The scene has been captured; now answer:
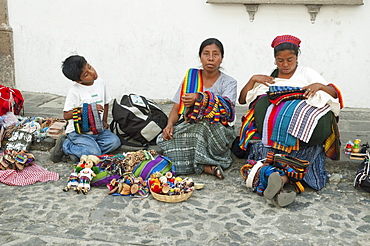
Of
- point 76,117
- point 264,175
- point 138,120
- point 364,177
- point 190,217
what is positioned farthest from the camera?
point 138,120

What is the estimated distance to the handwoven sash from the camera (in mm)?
4215

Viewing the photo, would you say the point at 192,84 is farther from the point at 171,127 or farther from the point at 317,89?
the point at 317,89

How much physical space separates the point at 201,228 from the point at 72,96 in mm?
1974

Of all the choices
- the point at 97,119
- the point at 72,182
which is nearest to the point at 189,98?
the point at 97,119

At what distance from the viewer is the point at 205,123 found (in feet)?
13.3

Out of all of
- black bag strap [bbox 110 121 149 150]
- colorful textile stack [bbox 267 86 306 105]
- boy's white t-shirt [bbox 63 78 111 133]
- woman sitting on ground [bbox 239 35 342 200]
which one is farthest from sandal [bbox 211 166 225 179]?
boy's white t-shirt [bbox 63 78 111 133]

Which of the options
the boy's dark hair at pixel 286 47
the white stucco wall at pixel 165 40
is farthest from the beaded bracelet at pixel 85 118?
the white stucco wall at pixel 165 40

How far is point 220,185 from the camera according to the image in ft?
12.9

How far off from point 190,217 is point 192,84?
1420mm

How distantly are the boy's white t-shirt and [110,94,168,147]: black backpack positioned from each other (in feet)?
0.76

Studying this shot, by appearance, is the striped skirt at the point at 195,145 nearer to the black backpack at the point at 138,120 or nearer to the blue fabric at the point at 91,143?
the black backpack at the point at 138,120

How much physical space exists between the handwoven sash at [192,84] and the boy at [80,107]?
0.80 m

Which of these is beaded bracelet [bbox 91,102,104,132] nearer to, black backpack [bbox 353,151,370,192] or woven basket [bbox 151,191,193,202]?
woven basket [bbox 151,191,193,202]

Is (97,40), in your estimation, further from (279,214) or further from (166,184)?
(279,214)
